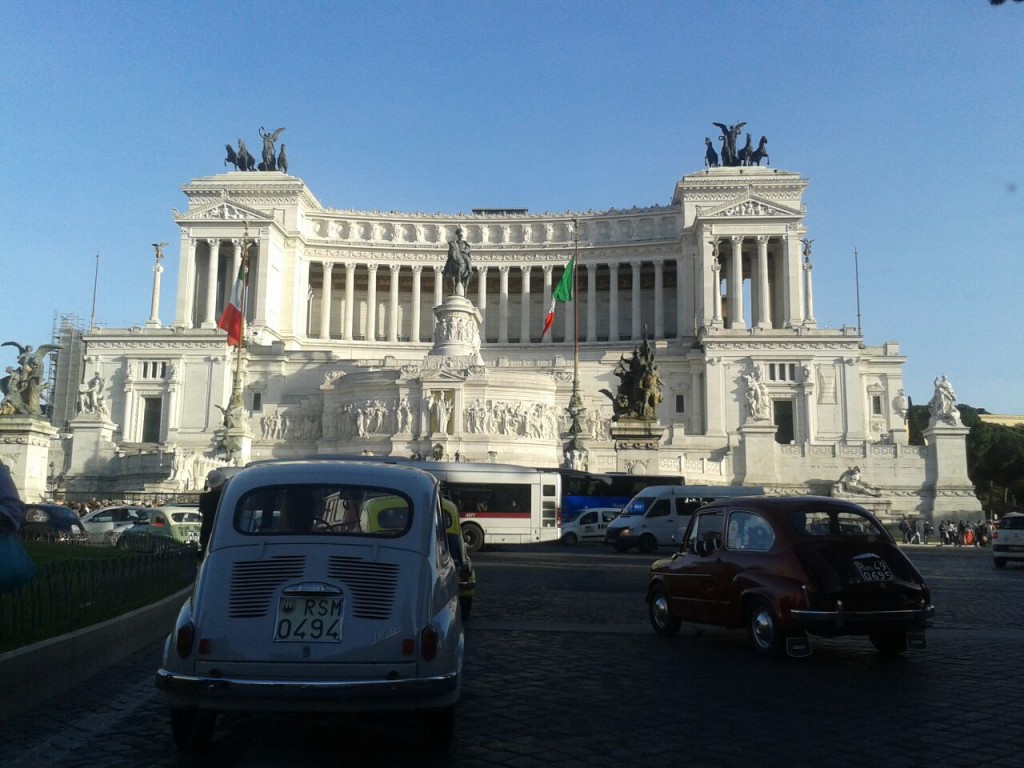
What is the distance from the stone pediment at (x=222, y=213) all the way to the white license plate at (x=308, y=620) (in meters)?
78.8

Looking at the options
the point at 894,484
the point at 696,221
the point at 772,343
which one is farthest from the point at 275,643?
the point at 696,221

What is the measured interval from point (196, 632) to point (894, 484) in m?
49.0

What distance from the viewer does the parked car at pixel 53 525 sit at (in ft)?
77.4

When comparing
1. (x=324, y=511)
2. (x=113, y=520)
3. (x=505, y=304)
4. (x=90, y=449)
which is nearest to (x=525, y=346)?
(x=505, y=304)

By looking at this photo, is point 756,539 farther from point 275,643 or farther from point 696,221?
point 696,221

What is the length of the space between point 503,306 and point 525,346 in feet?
17.6

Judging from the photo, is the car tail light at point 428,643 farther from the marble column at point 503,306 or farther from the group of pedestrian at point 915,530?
the marble column at point 503,306

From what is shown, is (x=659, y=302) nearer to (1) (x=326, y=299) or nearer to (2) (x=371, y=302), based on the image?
(2) (x=371, y=302)

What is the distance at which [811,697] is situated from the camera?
342 inches

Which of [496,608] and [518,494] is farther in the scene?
[518,494]

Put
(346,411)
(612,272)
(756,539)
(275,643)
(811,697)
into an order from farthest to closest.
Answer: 1. (612,272)
2. (346,411)
3. (756,539)
4. (811,697)
5. (275,643)

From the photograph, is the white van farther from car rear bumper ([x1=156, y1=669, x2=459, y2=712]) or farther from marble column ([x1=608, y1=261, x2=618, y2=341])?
marble column ([x1=608, y1=261, x2=618, y2=341])

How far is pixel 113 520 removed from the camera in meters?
28.0

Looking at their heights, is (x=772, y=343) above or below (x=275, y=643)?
above
